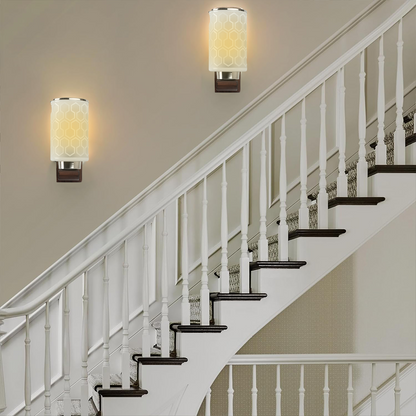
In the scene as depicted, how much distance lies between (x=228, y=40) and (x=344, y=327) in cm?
210

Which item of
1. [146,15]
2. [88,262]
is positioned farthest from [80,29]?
[88,262]

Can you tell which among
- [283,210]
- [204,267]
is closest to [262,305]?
[204,267]

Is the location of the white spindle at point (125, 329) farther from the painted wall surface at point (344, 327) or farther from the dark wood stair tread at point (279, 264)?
the painted wall surface at point (344, 327)

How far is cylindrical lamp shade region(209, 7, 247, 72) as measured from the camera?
3725mm

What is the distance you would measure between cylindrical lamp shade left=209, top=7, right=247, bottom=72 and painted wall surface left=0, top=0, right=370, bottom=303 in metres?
0.19

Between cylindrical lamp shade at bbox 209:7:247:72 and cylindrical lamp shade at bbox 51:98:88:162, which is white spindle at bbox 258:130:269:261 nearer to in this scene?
cylindrical lamp shade at bbox 209:7:247:72

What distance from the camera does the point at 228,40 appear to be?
372 cm

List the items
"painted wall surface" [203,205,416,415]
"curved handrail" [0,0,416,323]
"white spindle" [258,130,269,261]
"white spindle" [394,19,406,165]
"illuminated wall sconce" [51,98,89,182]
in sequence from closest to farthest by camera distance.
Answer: "curved handrail" [0,0,416,323], "white spindle" [258,130,269,261], "white spindle" [394,19,406,165], "illuminated wall sconce" [51,98,89,182], "painted wall surface" [203,205,416,415]

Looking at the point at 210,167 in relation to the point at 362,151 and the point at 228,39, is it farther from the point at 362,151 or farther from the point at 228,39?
the point at 228,39

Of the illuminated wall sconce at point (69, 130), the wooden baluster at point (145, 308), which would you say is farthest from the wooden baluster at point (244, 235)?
the illuminated wall sconce at point (69, 130)

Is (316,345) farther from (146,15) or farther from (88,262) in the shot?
(146,15)

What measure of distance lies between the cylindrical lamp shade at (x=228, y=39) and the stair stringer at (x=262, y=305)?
1.40 m

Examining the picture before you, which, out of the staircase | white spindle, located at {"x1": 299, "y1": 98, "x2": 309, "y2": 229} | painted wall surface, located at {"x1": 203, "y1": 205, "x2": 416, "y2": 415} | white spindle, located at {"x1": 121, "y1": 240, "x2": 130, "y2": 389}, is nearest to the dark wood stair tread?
the staircase

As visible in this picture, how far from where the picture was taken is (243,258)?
→ 9.02ft
